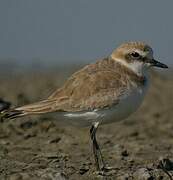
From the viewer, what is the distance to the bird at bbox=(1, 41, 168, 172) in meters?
6.97

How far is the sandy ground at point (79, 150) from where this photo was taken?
7047mm

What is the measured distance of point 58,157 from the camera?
8016 millimetres

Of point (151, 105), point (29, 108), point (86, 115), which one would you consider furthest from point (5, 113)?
point (151, 105)

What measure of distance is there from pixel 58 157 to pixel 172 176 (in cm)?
158

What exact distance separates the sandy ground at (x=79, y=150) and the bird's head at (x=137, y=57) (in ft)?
3.26

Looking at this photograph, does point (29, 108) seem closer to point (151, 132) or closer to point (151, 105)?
point (151, 132)

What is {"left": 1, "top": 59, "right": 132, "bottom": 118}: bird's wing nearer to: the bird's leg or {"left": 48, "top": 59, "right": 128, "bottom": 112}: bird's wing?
{"left": 48, "top": 59, "right": 128, "bottom": 112}: bird's wing

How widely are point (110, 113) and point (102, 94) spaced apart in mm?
228

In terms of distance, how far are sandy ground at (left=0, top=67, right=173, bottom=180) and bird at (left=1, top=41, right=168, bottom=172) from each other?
26 centimetres

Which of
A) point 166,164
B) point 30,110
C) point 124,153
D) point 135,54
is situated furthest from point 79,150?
point 135,54

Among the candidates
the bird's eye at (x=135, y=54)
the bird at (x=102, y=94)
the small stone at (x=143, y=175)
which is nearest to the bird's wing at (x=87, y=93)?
the bird at (x=102, y=94)

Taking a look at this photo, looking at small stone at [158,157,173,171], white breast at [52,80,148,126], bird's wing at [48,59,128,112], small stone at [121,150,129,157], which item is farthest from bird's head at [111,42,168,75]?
small stone at [121,150,129,157]

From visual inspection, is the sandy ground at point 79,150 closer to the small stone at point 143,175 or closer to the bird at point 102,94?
the small stone at point 143,175

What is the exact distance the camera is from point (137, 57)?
7.37m
